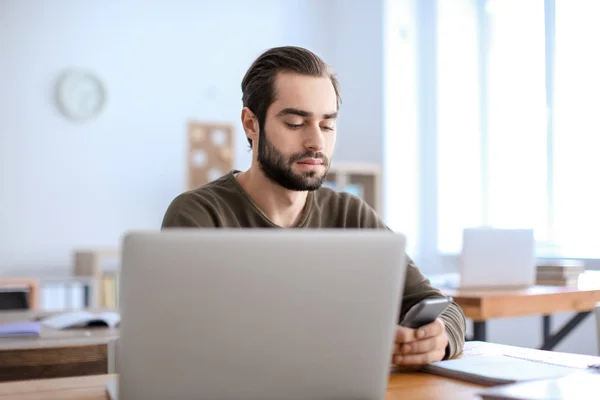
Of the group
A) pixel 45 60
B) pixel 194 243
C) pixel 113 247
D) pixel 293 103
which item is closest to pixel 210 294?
pixel 194 243

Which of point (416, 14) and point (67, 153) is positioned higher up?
point (416, 14)

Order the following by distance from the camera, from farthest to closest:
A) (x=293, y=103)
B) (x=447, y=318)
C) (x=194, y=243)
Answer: (x=293, y=103) < (x=447, y=318) < (x=194, y=243)

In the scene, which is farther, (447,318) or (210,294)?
(447,318)

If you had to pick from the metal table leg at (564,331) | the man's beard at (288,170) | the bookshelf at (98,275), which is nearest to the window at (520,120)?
the metal table leg at (564,331)

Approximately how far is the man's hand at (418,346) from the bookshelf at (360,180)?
152 inches

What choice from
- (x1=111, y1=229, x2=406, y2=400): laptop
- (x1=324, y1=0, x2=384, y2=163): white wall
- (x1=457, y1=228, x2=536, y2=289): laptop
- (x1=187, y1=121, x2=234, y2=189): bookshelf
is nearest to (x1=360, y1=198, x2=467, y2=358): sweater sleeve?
(x1=111, y1=229, x2=406, y2=400): laptop

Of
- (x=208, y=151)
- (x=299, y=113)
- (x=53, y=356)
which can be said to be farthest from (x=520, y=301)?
(x=208, y=151)

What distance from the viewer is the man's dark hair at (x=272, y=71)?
169cm

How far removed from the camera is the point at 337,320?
2.90 feet

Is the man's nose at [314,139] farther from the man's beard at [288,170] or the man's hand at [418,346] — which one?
the man's hand at [418,346]

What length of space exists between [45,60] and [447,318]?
404 cm

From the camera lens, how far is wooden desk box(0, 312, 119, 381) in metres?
1.71

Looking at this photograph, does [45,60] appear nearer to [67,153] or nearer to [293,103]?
[67,153]

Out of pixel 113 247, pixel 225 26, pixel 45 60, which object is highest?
pixel 225 26
